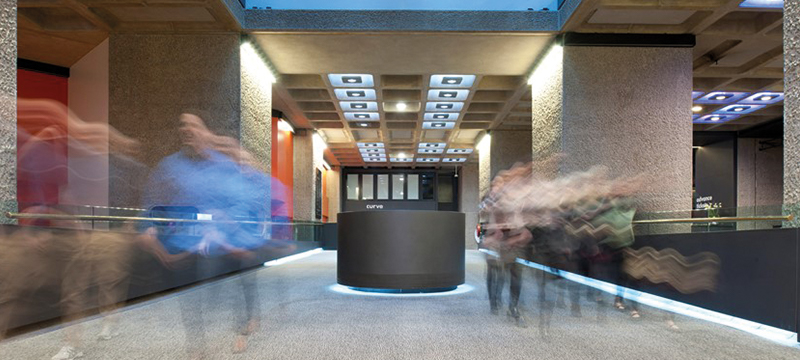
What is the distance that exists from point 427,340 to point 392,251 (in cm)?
300

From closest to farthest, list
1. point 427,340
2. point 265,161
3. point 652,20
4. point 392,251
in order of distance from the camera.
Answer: point 427,340, point 392,251, point 652,20, point 265,161

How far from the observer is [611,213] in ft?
18.4

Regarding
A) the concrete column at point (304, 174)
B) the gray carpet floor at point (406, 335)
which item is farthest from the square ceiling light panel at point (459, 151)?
the gray carpet floor at point (406, 335)

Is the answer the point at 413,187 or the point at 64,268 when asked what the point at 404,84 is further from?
the point at 413,187

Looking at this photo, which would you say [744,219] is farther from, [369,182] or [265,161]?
[369,182]

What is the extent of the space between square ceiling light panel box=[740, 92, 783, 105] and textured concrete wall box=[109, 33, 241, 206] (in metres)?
14.3

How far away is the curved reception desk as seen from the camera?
24.1 ft

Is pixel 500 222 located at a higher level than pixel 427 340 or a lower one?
higher

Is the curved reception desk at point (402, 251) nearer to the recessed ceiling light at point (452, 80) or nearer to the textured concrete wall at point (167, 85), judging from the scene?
the textured concrete wall at point (167, 85)

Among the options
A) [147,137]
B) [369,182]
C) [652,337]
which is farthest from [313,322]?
[369,182]

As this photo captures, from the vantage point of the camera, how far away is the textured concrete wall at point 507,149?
20.0m

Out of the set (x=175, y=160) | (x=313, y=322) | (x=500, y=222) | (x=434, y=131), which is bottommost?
(x=313, y=322)

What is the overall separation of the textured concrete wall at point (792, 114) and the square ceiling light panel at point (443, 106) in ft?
38.8

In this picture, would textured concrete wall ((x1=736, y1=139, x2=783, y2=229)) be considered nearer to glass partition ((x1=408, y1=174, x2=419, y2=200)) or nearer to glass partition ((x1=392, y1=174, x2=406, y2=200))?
glass partition ((x1=408, y1=174, x2=419, y2=200))
